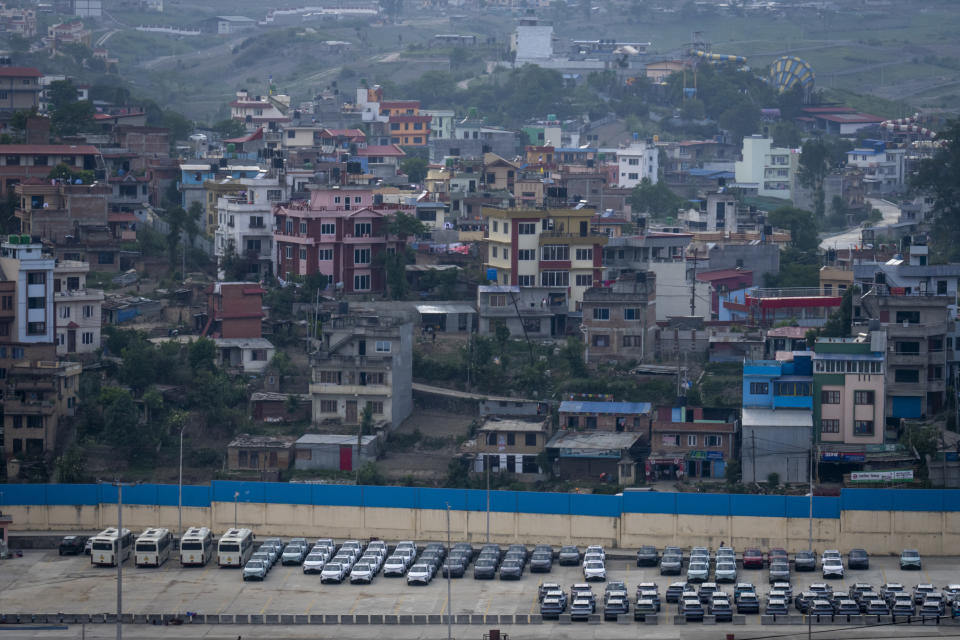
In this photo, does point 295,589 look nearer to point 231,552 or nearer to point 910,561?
point 231,552

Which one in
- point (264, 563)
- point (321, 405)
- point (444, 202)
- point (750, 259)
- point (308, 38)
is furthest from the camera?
point (308, 38)

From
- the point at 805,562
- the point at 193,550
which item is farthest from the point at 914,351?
the point at 193,550

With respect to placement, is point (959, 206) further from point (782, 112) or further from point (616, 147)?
point (782, 112)

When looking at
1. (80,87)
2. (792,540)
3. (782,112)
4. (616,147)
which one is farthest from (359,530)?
(782,112)

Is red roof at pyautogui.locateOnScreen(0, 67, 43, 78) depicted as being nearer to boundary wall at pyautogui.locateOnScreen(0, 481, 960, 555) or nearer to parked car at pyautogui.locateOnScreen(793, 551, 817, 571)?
boundary wall at pyautogui.locateOnScreen(0, 481, 960, 555)

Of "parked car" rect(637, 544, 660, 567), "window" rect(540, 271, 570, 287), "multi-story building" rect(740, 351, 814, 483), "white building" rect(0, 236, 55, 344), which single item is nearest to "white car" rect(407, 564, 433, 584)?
"parked car" rect(637, 544, 660, 567)

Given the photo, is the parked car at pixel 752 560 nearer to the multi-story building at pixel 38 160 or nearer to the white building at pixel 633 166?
the multi-story building at pixel 38 160

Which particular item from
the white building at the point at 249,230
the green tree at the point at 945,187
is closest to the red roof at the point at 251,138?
the white building at the point at 249,230
